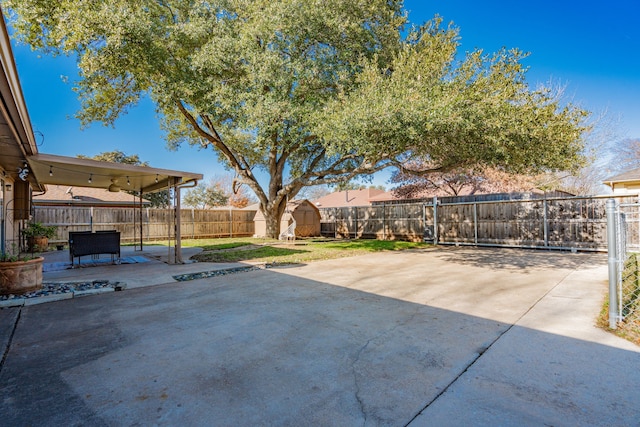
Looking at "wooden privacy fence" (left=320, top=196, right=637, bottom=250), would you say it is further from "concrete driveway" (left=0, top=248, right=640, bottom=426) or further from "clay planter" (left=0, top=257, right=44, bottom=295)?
"clay planter" (left=0, top=257, right=44, bottom=295)

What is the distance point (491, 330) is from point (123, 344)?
386cm

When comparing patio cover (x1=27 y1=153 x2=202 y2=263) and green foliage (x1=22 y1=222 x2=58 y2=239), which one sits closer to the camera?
patio cover (x1=27 y1=153 x2=202 y2=263)

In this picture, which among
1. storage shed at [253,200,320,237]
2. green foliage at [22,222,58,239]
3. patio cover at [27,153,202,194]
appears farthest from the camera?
storage shed at [253,200,320,237]

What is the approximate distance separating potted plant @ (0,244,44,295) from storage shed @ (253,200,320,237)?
39.0 feet

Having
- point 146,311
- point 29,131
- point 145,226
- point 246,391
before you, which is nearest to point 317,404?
point 246,391

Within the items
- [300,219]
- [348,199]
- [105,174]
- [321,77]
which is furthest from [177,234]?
[348,199]

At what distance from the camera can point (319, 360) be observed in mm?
2717

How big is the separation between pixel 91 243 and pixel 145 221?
8.82 meters

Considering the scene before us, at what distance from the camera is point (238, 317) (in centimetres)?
396

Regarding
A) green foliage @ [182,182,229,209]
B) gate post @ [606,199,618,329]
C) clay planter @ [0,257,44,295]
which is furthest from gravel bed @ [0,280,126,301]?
green foliage @ [182,182,229,209]

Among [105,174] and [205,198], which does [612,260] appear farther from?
[205,198]

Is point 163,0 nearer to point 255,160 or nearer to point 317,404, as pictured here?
A: point 255,160

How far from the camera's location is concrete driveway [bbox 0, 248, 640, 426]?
1.98 m

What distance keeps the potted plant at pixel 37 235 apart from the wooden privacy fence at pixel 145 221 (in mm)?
1490
